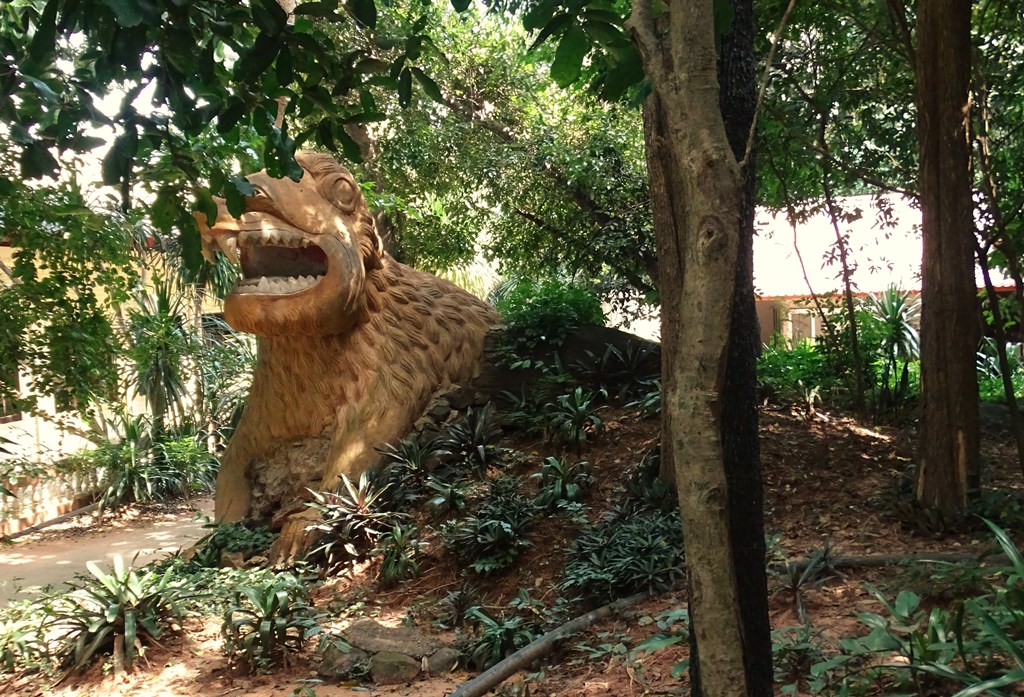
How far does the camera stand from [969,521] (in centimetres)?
477

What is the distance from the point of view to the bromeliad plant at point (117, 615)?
506 cm

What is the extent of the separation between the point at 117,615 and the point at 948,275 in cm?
553

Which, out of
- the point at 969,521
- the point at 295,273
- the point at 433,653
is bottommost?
the point at 433,653

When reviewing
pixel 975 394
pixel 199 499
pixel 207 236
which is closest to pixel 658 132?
pixel 975 394

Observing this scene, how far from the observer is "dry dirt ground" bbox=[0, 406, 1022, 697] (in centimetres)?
400

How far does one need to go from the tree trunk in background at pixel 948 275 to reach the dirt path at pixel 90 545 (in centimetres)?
659

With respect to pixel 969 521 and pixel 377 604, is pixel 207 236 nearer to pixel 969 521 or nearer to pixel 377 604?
pixel 377 604

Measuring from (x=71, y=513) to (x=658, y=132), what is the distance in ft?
36.2

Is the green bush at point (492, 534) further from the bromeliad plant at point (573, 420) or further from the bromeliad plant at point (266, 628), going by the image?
the bromeliad plant at point (266, 628)

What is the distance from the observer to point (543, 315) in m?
7.87

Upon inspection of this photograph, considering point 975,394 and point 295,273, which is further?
point 295,273

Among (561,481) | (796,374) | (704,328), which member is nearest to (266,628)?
(561,481)

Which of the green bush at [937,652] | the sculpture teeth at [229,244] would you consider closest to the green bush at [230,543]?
the sculpture teeth at [229,244]

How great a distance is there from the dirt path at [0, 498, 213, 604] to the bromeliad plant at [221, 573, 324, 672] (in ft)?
11.0
